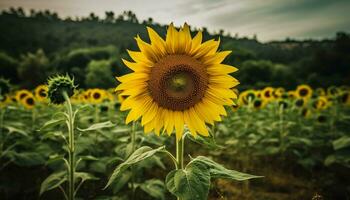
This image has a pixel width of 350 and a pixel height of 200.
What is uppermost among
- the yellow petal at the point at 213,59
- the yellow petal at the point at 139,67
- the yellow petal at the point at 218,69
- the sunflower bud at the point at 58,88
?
the yellow petal at the point at 213,59

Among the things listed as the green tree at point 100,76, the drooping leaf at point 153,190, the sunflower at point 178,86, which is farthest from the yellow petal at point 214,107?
the green tree at point 100,76

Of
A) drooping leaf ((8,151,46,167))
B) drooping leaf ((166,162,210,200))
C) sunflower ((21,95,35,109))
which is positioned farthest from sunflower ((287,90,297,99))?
drooping leaf ((166,162,210,200))

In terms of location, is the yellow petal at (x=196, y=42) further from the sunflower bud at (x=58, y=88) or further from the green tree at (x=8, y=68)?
the green tree at (x=8, y=68)

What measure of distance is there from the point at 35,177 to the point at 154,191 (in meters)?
2.04

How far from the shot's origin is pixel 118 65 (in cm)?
6456

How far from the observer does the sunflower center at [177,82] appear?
209cm

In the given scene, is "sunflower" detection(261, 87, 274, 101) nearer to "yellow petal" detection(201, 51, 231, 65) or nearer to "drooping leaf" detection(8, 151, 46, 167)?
"drooping leaf" detection(8, 151, 46, 167)

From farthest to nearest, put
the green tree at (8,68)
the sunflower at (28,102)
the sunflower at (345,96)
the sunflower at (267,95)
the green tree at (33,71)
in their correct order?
the green tree at (8,68) < the green tree at (33,71) < the sunflower at (267,95) < the sunflower at (28,102) < the sunflower at (345,96)

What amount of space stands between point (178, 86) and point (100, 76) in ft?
179

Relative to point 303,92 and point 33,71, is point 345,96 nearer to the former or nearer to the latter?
point 303,92

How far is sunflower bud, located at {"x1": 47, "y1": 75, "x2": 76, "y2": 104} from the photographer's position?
2391mm

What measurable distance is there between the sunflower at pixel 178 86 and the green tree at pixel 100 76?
48193mm

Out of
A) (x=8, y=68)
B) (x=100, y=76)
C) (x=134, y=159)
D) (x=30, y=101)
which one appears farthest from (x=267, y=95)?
(x=8, y=68)

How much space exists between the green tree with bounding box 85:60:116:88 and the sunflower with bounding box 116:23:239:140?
4819 centimetres
